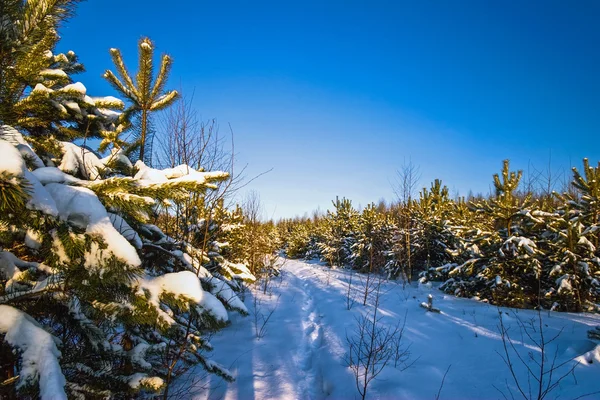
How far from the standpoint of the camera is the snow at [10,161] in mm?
714

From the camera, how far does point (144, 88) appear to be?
301cm

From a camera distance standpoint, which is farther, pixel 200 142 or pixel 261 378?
pixel 200 142

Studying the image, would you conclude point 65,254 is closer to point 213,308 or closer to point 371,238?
point 213,308

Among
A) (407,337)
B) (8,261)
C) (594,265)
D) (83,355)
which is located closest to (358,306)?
(407,337)

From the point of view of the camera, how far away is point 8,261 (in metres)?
1.23

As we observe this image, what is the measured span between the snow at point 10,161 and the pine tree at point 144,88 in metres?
2.21

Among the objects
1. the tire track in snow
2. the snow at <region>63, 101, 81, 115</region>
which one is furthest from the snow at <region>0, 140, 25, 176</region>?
the tire track in snow

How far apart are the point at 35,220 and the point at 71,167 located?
61 cm

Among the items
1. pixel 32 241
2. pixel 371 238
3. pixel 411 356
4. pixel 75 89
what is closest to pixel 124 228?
pixel 32 241

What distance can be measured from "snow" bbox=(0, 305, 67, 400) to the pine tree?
2148 mm

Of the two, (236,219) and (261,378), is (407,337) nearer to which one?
(261,378)

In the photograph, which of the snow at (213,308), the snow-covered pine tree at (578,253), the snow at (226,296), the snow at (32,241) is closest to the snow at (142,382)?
the snow at (226,296)

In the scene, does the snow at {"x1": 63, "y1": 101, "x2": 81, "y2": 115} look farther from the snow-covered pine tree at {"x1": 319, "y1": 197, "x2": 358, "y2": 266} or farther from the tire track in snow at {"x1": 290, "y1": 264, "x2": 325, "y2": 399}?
the snow-covered pine tree at {"x1": 319, "y1": 197, "x2": 358, "y2": 266}

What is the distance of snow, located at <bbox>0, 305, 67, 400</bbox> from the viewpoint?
0.83 meters
